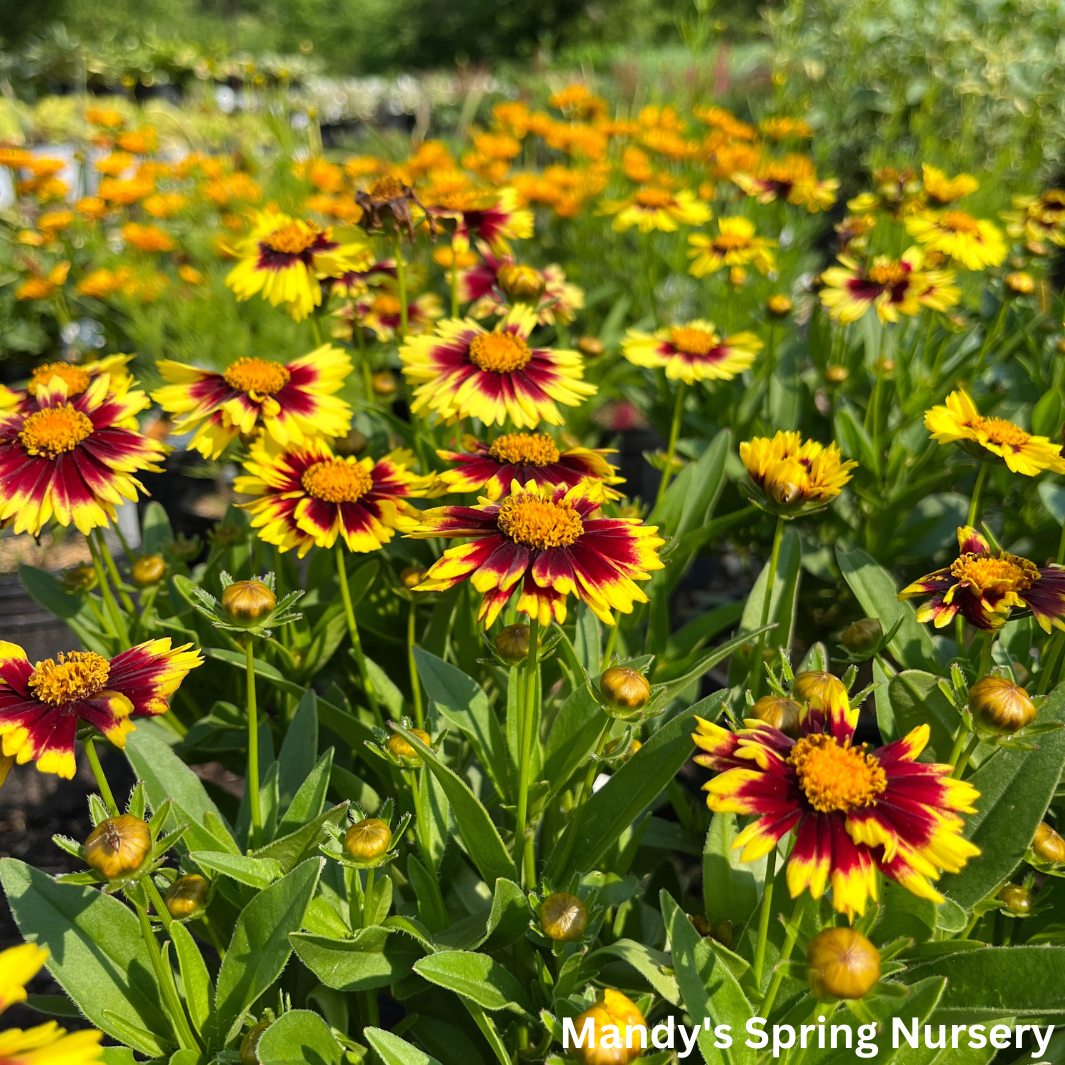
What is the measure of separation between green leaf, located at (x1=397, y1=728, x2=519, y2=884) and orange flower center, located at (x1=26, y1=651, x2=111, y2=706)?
0.28 m

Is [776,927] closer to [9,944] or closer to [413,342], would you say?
[413,342]

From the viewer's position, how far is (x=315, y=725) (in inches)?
45.3

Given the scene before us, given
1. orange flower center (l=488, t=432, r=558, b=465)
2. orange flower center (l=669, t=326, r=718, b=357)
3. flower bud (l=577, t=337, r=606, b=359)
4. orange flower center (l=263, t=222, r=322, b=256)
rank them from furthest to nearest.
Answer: flower bud (l=577, t=337, r=606, b=359), orange flower center (l=669, t=326, r=718, b=357), orange flower center (l=263, t=222, r=322, b=256), orange flower center (l=488, t=432, r=558, b=465)

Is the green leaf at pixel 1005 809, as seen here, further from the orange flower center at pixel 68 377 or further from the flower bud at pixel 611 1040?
the orange flower center at pixel 68 377

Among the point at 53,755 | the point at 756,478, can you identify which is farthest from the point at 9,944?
the point at 756,478

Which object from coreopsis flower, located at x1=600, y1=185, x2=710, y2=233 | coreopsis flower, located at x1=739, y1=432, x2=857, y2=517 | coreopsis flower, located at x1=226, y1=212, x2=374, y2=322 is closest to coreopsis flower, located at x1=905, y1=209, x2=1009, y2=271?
coreopsis flower, located at x1=600, y1=185, x2=710, y2=233

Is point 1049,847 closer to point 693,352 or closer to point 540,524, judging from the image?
point 540,524

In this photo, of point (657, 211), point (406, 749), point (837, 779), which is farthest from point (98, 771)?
point (657, 211)

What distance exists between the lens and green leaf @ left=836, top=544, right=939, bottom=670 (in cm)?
121

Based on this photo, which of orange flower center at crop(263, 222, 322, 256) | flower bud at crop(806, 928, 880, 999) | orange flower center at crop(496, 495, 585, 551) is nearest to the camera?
flower bud at crop(806, 928, 880, 999)

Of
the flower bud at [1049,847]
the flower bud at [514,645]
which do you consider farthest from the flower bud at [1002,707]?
the flower bud at [514,645]

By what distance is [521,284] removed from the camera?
134cm

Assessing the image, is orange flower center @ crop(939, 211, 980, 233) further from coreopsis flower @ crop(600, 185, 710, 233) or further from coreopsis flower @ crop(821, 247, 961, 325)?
coreopsis flower @ crop(600, 185, 710, 233)

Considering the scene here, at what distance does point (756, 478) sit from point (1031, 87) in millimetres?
5321
